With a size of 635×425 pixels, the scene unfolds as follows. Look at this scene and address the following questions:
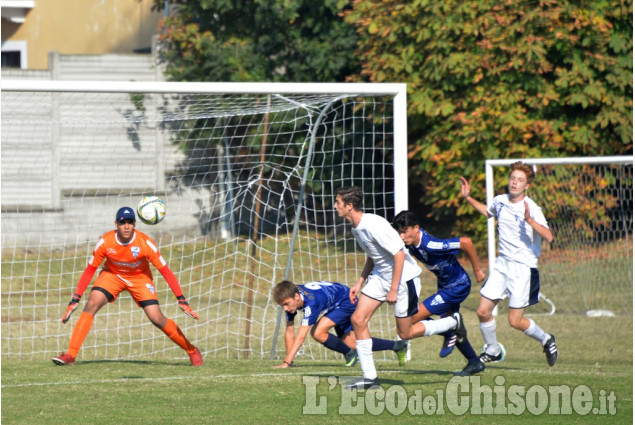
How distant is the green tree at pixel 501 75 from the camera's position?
16.7 metres

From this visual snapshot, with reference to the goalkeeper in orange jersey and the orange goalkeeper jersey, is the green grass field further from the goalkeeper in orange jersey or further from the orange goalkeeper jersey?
the orange goalkeeper jersey

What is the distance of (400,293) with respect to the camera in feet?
25.2

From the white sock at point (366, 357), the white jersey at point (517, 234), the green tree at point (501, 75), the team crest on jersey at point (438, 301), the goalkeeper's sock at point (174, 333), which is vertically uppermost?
the green tree at point (501, 75)

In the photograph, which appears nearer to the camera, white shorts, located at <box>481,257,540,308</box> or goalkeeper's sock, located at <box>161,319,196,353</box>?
white shorts, located at <box>481,257,540,308</box>

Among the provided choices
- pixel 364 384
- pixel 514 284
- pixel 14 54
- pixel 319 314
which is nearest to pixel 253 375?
pixel 319 314

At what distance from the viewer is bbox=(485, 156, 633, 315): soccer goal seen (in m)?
14.3

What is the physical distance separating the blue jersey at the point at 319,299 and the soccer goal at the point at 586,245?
17.6 feet

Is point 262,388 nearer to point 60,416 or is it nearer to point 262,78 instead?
point 60,416

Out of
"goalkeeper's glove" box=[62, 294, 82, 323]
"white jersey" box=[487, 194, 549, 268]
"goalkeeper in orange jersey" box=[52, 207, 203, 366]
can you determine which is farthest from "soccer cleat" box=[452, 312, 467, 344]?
"goalkeeper's glove" box=[62, 294, 82, 323]

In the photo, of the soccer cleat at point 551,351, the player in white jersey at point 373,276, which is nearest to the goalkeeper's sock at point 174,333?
the player in white jersey at point 373,276

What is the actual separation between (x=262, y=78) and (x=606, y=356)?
11.2 m

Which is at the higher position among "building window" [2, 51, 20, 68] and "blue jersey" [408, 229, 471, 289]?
"building window" [2, 51, 20, 68]

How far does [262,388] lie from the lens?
758 centimetres

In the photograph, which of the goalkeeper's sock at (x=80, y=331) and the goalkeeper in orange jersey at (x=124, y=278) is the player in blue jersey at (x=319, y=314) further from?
the goalkeeper's sock at (x=80, y=331)
